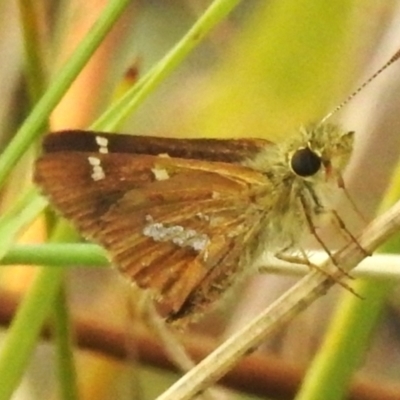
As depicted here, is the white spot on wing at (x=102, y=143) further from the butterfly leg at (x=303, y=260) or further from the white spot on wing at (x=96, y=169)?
the butterfly leg at (x=303, y=260)

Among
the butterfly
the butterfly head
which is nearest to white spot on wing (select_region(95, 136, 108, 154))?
the butterfly

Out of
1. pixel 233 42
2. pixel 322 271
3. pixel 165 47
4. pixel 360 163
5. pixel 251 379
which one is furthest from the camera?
pixel 165 47

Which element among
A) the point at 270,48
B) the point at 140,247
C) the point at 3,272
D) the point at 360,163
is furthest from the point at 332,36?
the point at 3,272

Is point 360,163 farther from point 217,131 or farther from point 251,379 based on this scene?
point 251,379

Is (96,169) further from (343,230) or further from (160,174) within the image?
(343,230)

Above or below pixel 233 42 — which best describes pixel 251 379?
below

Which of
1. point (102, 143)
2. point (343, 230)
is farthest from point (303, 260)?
point (102, 143)
